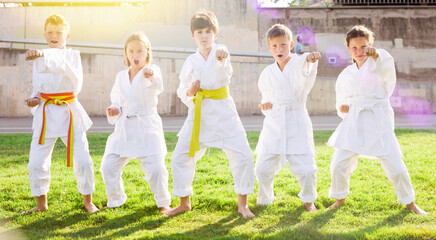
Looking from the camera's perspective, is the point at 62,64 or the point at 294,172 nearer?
the point at 294,172

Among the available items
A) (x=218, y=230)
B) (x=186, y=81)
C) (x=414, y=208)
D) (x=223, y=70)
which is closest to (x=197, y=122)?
(x=186, y=81)

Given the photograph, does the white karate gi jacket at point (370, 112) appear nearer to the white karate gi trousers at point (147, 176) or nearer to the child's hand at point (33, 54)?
the white karate gi trousers at point (147, 176)

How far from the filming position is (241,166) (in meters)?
3.59

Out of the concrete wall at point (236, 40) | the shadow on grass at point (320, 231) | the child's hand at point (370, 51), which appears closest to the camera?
the shadow on grass at point (320, 231)

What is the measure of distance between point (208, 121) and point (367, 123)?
1378 mm

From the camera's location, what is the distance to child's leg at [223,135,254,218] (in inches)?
141

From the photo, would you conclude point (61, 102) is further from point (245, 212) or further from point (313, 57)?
point (313, 57)

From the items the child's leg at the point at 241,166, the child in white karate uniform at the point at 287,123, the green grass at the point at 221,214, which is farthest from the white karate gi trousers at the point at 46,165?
the child in white karate uniform at the point at 287,123

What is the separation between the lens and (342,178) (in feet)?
11.9

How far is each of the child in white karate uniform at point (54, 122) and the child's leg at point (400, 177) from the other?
103 inches

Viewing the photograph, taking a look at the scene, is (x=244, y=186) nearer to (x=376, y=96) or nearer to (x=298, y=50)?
(x=376, y=96)

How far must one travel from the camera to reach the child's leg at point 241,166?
3576mm

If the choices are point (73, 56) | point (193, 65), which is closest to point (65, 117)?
point (73, 56)

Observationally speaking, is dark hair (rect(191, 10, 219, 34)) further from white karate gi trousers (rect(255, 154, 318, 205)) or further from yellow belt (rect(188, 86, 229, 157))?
white karate gi trousers (rect(255, 154, 318, 205))
